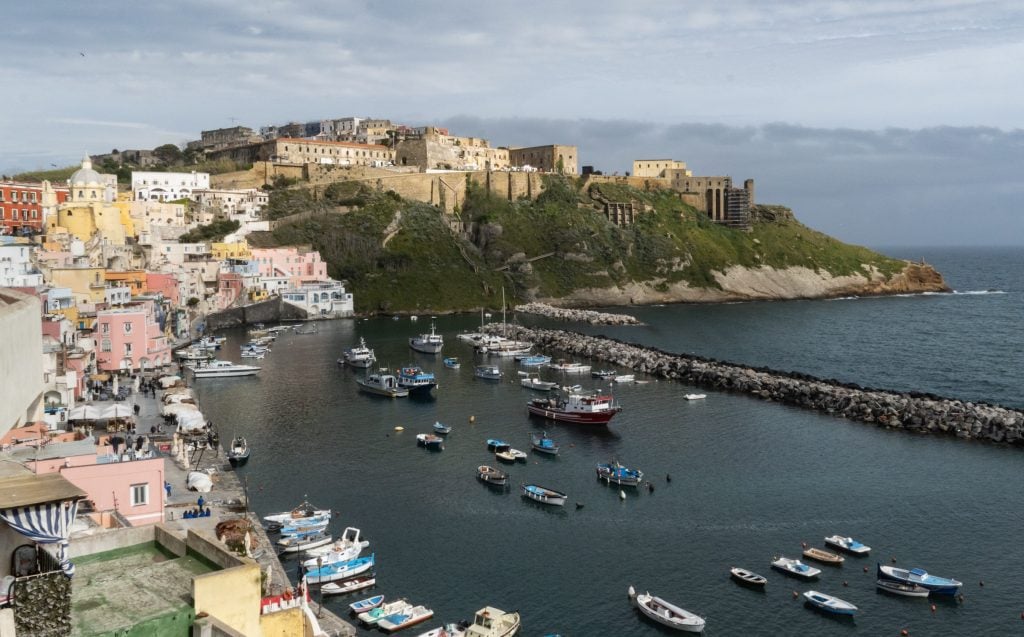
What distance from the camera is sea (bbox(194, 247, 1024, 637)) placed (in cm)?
2464

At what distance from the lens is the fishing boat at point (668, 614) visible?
2280cm

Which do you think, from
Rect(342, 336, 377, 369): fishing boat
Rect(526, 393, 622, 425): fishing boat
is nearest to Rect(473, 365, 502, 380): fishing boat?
Rect(342, 336, 377, 369): fishing boat

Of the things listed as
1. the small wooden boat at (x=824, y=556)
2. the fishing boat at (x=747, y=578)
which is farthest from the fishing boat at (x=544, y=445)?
the fishing boat at (x=747, y=578)

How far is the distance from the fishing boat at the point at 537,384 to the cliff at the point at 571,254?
3792 centimetres

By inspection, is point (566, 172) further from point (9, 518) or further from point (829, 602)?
point (9, 518)

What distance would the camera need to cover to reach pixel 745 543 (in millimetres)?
28812

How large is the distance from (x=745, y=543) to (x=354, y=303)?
6947 cm

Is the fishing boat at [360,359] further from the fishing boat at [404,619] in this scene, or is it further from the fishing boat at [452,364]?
the fishing boat at [404,619]

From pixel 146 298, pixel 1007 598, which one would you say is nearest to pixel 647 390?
pixel 1007 598

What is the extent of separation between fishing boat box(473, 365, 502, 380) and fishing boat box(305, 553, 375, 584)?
109ft

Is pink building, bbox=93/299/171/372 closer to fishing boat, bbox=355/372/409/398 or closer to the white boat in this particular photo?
the white boat

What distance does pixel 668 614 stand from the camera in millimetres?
23156

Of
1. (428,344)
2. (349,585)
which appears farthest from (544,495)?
(428,344)

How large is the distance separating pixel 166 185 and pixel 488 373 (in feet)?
196
